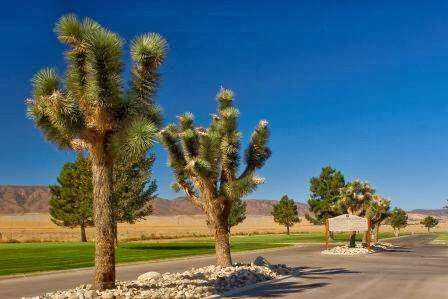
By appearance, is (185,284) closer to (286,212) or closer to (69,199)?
(69,199)

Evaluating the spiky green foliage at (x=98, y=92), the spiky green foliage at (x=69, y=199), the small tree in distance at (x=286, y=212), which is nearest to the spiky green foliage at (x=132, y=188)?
the spiky green foliage at (x=69, y=199)

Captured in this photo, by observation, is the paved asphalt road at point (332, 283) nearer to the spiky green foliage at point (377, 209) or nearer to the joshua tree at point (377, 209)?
the spiky green foliage at point (377, 209)

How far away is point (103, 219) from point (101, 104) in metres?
3.47

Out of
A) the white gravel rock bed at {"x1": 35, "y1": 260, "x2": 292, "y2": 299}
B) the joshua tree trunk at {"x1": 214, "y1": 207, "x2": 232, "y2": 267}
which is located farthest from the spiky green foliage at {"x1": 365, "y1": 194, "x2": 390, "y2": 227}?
the joshua tree trunk at {"x1": 214, "y1": 207, "x2": 232, "y2": 267}

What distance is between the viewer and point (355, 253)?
4297cm

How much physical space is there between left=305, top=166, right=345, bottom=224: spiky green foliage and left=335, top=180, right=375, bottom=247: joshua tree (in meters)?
23.0

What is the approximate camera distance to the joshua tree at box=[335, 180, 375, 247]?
48062 mm

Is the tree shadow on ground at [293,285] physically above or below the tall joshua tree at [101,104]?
below

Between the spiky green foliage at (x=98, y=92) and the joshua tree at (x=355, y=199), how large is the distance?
33957mm

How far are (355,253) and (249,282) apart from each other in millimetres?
24068

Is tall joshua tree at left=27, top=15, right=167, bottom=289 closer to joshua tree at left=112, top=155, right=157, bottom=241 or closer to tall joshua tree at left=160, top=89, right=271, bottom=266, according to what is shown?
tall joshua tree at left=160, top=89, right=271, bottom=266

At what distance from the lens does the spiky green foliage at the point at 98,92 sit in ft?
50.7

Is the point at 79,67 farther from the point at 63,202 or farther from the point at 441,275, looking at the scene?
the point at 63,202

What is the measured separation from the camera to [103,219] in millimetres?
16422
